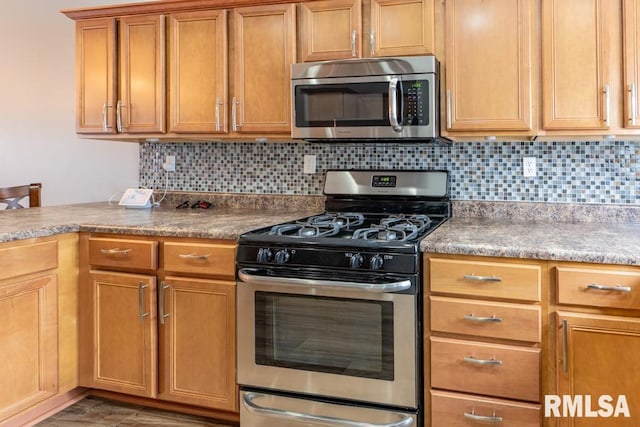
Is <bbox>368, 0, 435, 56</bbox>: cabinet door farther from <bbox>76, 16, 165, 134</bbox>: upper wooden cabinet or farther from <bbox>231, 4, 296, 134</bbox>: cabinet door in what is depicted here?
<bbox>76, 16, 165, 134</bbox>: upper wooden cabinet

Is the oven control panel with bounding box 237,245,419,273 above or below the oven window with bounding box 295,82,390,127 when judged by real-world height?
below

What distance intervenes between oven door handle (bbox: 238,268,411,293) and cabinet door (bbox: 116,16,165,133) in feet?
3.92

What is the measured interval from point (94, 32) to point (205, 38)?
0.69 metres

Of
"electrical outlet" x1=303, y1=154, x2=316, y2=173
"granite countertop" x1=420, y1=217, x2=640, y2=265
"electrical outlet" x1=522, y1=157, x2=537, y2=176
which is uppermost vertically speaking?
"electrical outlet" x1=303, y1=154, x2=316, y2=173

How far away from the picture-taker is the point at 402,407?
6.07ft

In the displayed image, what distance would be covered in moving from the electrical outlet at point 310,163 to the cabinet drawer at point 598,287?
1501 mm

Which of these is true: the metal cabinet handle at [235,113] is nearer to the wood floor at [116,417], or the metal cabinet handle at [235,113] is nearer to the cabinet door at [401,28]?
the cabinet door at [401,28]

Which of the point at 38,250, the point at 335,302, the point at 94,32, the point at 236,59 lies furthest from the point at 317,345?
the point at 94,32

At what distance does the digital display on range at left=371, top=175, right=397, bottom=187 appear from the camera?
8.57 ft

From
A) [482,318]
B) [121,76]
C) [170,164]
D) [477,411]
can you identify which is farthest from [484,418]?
[121,76]

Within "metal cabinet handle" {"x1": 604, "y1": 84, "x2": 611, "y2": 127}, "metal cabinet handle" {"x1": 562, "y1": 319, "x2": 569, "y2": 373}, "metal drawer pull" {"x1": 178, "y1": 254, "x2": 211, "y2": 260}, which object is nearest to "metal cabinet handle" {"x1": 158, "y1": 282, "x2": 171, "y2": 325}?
"metal drawer pull" {"x1": 178, "y1": 254, "x2": 211, "y2": 260}

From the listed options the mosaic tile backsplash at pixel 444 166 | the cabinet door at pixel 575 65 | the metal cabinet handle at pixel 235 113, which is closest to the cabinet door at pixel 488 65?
the cabinet door at pixel 575 65

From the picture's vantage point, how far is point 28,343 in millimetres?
2098

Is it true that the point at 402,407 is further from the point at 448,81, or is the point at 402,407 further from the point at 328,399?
the point at 448,81
